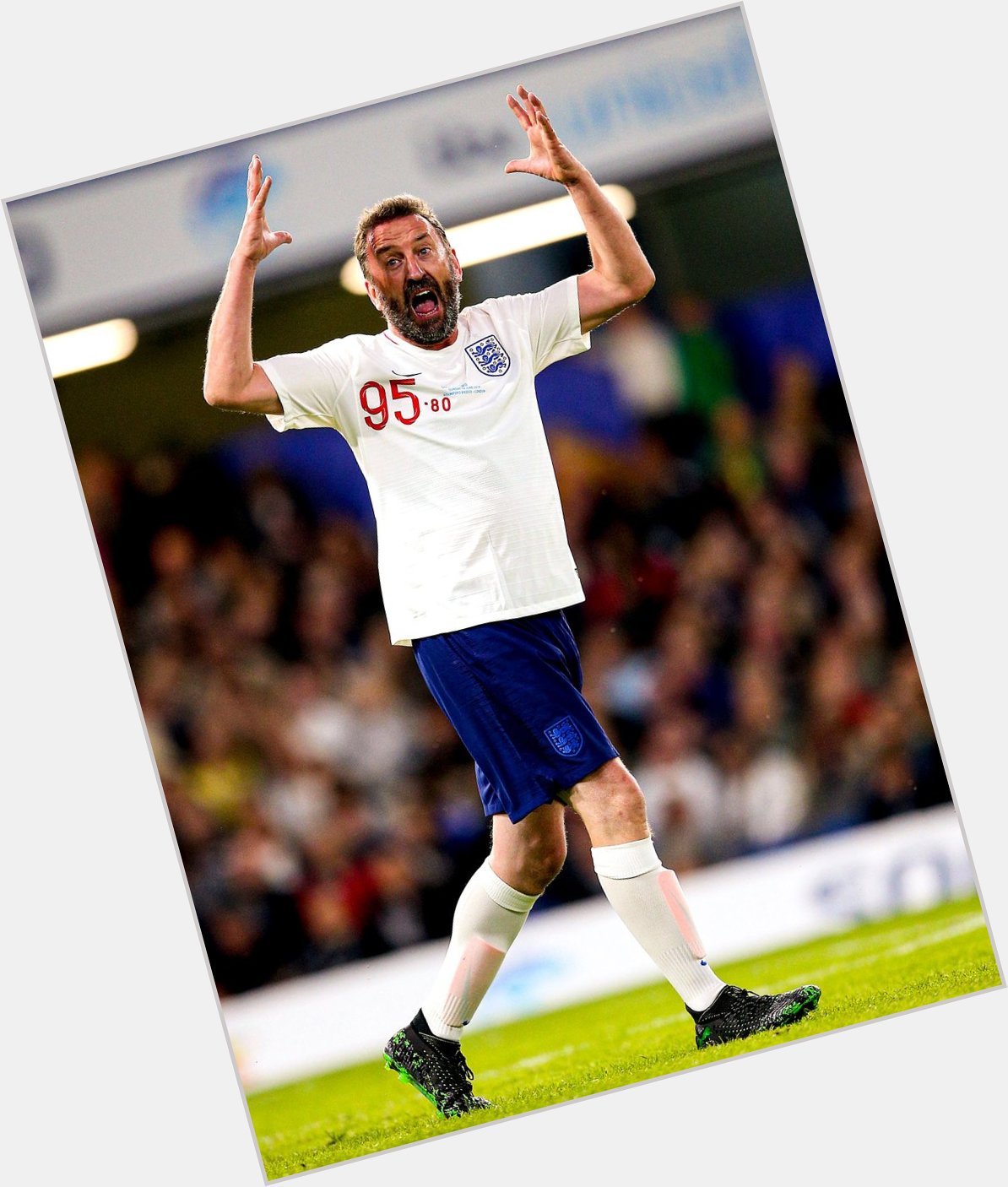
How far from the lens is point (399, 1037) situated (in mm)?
3627

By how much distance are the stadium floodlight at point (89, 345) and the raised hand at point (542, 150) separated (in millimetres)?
1527

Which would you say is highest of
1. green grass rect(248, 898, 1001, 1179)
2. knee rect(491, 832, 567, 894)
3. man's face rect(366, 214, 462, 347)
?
man's face rect(366, 214, 462, 347)

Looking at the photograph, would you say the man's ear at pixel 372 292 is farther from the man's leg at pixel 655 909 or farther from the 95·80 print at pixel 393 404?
the man's leg at pixel 655 909

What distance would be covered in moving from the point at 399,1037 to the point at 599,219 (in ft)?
7.07

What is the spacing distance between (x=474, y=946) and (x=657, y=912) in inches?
19.4

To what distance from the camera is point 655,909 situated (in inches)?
133

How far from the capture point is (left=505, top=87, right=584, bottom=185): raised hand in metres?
3.46

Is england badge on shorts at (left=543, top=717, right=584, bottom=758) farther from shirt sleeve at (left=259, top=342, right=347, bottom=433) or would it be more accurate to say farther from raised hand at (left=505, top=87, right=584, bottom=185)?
raised hand at (left=505, top=87, right=584, bottom=185)

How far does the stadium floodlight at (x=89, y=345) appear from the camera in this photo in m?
4.20

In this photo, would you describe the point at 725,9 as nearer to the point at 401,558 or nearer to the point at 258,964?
the point at 401,558

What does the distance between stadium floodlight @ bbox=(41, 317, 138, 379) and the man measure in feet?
3.40

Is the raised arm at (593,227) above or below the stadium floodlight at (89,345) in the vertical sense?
below

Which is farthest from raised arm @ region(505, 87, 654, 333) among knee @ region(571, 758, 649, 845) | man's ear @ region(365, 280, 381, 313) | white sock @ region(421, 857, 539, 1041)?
white sock @ region(421, 857, 539, 1041)

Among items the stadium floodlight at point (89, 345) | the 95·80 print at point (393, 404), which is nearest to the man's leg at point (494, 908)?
the 95·80 print at point (393, 404)
